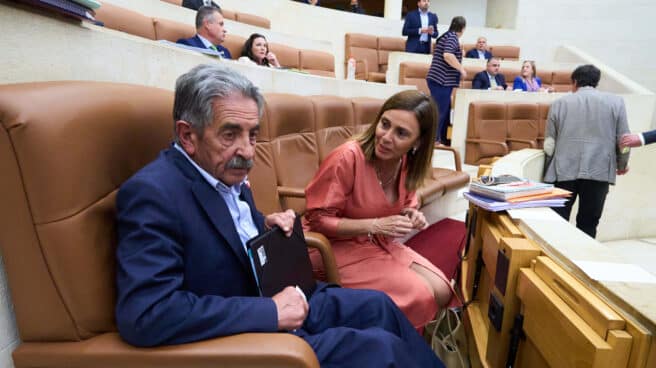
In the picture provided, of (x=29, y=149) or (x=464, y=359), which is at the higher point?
(x=29, y=149)

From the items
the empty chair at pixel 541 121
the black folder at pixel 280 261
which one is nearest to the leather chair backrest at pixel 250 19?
the empty chair at pixel 541 121

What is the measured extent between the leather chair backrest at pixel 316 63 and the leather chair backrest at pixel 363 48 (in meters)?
1.40

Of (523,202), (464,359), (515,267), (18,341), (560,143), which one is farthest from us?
(560,143)

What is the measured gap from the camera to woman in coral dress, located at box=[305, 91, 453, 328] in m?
1.27

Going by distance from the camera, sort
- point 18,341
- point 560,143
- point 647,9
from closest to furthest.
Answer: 1. point 18,341
2. point 560,143
3. point 647,9

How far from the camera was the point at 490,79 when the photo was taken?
4777 millimetres

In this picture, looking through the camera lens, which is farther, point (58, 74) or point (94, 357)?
point (58, 74)

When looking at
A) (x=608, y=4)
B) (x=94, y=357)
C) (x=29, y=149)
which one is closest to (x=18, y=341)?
(x=94, y=357)

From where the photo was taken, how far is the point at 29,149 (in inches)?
23.6

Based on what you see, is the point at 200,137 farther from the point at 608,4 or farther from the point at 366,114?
the point at 608,4

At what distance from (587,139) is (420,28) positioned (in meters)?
3.39

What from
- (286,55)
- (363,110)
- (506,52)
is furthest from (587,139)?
(506,52)

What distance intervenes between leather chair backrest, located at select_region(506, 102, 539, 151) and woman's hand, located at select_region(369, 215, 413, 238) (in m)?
3.29

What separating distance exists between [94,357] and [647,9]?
9264 mm
